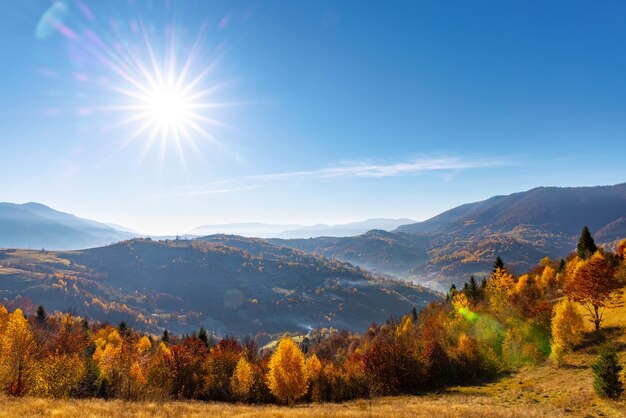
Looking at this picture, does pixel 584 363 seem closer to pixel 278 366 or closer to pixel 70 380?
pixel 278 366

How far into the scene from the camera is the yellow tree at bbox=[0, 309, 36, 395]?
1935 inches

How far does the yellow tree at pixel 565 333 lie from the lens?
58781 mm

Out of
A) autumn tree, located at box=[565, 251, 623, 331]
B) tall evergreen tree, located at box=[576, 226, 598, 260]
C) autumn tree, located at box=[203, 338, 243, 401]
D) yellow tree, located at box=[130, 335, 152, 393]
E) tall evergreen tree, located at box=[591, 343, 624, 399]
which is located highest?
tall evergreen tree, located at box=[576, 226, 598, 260]

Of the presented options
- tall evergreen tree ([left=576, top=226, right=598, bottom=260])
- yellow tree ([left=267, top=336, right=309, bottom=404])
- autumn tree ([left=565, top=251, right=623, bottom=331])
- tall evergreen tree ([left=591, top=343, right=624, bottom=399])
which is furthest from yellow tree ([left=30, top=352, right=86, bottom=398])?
tall evergreen tree ([left=576, top=226, right=598, bottom=260])

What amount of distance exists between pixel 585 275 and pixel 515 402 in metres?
38.0

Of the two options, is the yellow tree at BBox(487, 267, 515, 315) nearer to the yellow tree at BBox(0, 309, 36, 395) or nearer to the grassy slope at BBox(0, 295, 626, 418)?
the grassy slope at BBox(0, 295, 626, 418)

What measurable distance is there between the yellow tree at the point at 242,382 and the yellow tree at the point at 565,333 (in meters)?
55.0

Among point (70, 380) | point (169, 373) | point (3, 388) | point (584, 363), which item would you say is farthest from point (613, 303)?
point (3, 388)

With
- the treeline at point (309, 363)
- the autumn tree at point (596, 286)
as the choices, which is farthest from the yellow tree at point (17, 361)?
the autumn tree at point (596, 286)

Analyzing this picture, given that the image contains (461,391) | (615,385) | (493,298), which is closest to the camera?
(615,385)

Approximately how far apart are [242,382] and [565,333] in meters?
59.0

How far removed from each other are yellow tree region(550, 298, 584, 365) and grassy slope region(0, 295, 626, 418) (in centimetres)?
153

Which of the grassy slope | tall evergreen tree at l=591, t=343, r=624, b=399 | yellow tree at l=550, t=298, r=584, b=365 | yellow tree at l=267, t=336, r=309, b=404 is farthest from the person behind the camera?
yellow tree at l=267, t=336, r=309, b=404

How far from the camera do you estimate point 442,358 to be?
256 ft
